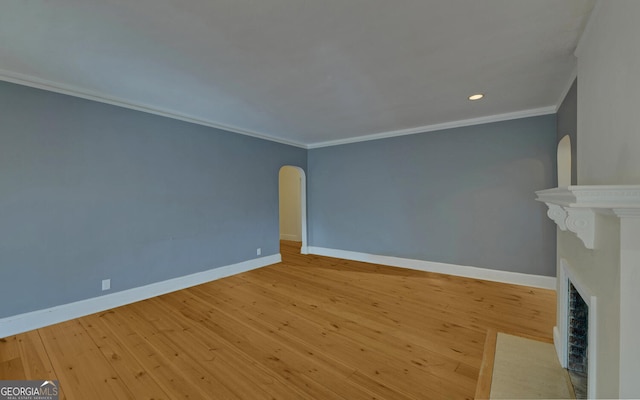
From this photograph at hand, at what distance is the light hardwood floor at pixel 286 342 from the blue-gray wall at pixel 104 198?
520 mm

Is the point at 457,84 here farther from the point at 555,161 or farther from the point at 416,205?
the point at 416,205

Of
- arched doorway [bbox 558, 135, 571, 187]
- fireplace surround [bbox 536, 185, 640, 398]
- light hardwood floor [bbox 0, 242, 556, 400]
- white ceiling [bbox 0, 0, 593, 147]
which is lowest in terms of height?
light hardwood floor [bbox 0, 242, 556, 400]

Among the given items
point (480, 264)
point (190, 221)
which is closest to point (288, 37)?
point (190, 221)

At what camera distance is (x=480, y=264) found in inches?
153

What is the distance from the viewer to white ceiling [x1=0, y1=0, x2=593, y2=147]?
1.56m

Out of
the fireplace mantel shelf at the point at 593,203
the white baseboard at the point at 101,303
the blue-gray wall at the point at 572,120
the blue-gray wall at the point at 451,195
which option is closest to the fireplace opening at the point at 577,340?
the fireplace mantel shelf at the point at 593,203

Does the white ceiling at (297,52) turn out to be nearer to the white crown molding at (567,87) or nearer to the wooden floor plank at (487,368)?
the white crown molding at (567,87)

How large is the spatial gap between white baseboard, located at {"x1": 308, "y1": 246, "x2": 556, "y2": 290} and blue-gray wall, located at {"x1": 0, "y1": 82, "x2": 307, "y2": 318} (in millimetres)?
2271

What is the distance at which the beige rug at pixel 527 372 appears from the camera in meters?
1.63

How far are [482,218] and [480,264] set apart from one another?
28.2 inches

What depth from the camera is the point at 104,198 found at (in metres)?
3.00

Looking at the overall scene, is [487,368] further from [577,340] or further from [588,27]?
[588,27]

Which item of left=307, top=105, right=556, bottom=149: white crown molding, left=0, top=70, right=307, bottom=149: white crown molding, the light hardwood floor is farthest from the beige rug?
left=0, top=70, right=307, bottom=149: white crown molding

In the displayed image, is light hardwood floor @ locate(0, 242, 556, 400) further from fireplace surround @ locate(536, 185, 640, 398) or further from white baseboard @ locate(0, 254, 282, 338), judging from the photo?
fireplace surround @ locate(536, 185, 640, 398)
